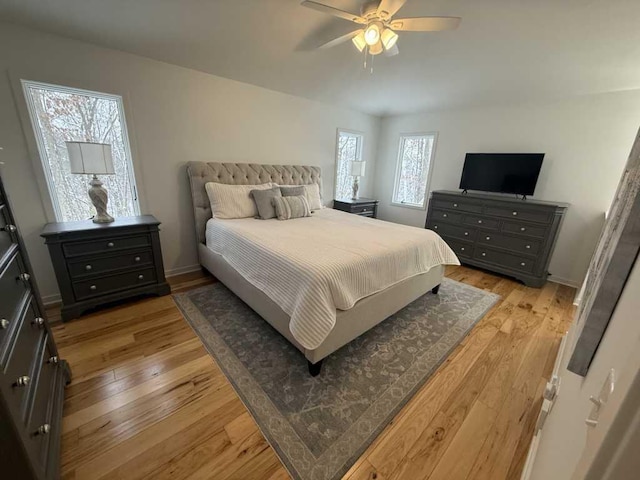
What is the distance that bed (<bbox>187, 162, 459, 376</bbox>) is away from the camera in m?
1.62

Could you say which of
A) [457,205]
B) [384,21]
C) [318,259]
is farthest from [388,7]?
[457,205]

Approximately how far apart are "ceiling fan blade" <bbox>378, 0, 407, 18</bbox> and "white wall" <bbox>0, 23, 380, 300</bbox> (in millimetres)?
2075

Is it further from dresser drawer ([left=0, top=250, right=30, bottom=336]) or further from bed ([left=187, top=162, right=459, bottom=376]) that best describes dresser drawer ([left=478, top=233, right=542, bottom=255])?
dresser drawer ([left=0, top=250, right=30, bottom=336])

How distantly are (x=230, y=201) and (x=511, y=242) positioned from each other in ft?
11.8

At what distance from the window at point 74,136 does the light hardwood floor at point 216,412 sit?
117cm

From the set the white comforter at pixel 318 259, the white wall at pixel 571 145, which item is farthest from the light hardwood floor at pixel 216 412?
the white wall at pixel 571 145

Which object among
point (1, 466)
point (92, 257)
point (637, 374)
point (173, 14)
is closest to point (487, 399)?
point (637, 374)

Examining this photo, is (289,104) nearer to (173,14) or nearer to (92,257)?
(173,14)

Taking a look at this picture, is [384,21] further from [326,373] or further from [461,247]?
[461,247]

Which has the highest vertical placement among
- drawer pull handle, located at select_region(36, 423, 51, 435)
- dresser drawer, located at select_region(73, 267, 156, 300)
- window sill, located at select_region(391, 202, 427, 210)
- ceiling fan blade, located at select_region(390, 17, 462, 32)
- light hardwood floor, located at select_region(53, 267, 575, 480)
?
ceiling fan blade, located at select_region(390, 17, 462, 32)

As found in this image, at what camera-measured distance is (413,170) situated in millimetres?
4777

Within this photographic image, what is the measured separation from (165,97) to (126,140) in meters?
0.61

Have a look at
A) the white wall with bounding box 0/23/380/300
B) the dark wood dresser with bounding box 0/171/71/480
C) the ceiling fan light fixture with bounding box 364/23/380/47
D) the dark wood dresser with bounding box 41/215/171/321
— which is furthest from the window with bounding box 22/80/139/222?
the ceiling fan light fixture with bounding box 364/23/380/47

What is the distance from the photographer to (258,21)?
2.08 metres
